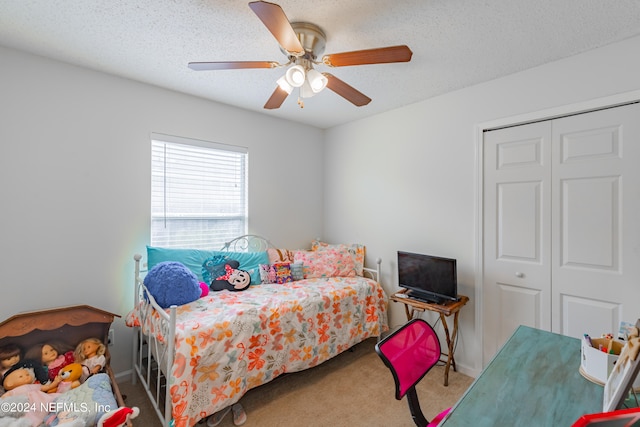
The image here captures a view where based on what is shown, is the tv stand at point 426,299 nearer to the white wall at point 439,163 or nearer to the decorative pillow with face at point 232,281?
the white wall at point 439,163

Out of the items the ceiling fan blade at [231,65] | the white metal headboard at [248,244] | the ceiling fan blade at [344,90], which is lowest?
the white metal headboard at [248,244]

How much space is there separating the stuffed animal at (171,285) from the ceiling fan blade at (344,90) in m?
1.73

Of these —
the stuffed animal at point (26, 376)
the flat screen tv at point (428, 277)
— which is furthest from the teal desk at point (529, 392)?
the stuffed animal at point (26, 376)

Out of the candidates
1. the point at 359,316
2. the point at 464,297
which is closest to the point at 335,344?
the point at 359,316

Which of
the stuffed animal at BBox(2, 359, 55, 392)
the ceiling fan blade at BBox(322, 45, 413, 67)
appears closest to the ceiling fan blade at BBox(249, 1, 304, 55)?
the ceiling fan blade at BBox(322, 45, 413, 67)

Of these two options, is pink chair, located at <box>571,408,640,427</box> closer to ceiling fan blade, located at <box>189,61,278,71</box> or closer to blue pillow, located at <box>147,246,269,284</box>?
ceiling fan blade, located at <box>189,61,278,71</box>

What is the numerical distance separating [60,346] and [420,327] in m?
2.32

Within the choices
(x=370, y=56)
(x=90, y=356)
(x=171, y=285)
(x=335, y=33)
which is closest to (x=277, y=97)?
(x=335, y=33)

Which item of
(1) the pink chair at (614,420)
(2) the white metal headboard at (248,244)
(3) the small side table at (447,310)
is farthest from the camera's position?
(2) the white metal headboard at (248,244)

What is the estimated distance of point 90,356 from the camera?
193 cm

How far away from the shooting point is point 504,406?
0.99m

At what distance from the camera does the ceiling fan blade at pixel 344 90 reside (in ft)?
5.91

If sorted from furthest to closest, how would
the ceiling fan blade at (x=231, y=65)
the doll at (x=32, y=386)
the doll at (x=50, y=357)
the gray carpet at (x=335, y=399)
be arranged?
the gray carpet at (x=335, y=399) → the doll at (x=50, y=357) → the ceiling fan blade at (x=231, y=65) → the doll at (x=32, y=386)

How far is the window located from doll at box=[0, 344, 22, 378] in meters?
1.06
